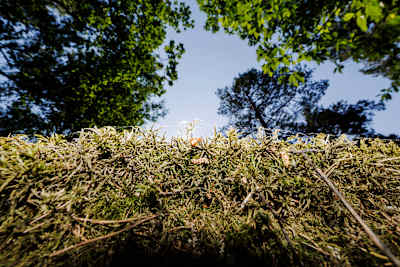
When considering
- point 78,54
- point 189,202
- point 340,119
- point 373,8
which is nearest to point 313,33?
point 373,8

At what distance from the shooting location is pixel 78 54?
212 inches

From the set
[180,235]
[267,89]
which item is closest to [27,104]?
[180,235]

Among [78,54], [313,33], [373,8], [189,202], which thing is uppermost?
[78,54]

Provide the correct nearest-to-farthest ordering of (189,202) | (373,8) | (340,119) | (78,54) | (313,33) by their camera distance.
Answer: (189,202) → (373,8) → (313,33) → (78,54) → (340,119)

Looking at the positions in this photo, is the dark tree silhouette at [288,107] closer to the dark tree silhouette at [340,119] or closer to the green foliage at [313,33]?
the dark tree silhouette at [340,119]

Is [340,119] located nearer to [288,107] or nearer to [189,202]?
[288,107]

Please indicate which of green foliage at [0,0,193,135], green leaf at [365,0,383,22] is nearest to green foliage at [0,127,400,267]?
green leaf at [365,0,383,22]

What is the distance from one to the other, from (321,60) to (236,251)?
333cm

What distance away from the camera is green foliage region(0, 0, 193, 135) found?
4.89 meters

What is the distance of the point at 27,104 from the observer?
552 cm

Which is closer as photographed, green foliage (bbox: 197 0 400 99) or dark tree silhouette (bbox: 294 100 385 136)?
green foliage (bbox: 197 0 400 99)

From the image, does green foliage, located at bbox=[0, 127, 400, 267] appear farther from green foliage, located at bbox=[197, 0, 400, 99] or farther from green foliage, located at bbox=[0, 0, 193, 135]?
green foliage, located at bbox=[0, 0, 193, 135]

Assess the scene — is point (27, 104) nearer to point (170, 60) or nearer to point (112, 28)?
point (112, 28)

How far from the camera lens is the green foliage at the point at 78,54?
192 inches
